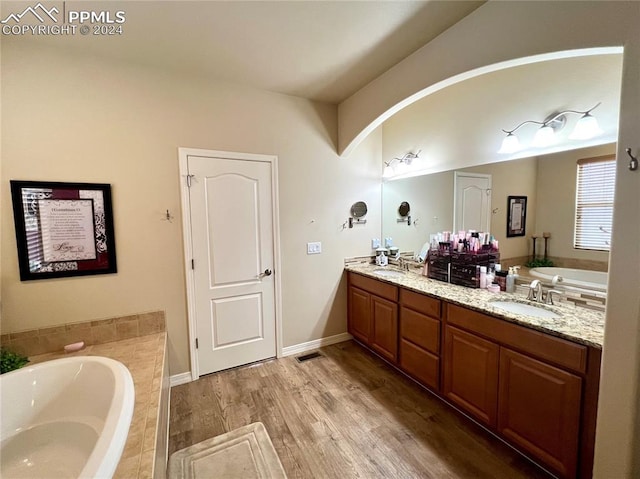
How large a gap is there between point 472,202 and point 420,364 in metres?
1.51

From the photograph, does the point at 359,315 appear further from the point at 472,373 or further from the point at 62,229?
the point at 62,229

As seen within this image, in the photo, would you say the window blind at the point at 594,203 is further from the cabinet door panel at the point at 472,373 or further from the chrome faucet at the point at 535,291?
the cabinet door panel at the point at 472,373

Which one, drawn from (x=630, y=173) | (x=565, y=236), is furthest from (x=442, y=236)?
(x=630, y=173)

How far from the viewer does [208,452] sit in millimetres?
1752

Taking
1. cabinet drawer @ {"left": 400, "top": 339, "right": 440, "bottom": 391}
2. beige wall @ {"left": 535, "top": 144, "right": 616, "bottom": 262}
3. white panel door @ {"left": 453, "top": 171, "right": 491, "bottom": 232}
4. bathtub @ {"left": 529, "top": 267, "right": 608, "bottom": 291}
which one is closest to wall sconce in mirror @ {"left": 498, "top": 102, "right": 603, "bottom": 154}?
beige wall @ {"left": 535, "top": 144, "right": 616, "bottom": 262}

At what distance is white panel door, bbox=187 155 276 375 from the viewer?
2494mm

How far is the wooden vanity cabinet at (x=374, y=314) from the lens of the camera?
8.43 feet

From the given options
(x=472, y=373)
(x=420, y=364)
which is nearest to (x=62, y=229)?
(x=420, y=364)

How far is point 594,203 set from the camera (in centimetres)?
174

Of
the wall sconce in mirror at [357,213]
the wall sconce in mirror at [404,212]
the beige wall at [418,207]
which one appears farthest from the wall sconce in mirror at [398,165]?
the wall sconce in mirror at [357,213]

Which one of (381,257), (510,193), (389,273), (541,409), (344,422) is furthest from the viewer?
(381,257)

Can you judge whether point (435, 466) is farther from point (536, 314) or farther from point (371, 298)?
point (371, 298)

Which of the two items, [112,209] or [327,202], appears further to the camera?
[327,202]

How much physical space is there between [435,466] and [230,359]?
1.92 meters
